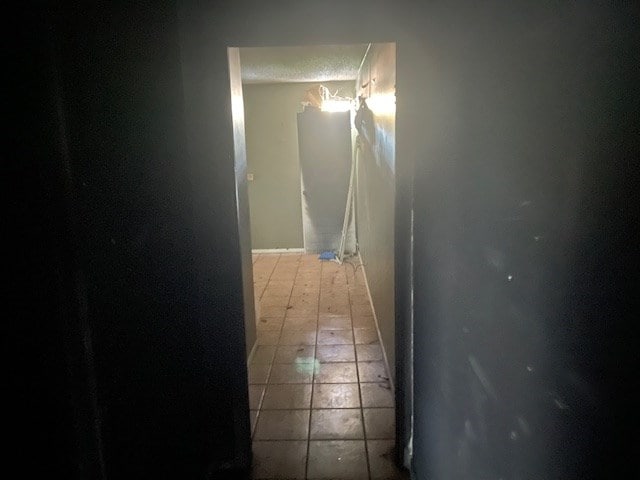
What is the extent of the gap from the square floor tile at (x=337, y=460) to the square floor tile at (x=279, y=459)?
5 cm

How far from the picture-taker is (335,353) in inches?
136

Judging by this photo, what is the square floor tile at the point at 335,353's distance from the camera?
11.0ft

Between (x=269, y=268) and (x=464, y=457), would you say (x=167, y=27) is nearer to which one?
(x=464, y=457)

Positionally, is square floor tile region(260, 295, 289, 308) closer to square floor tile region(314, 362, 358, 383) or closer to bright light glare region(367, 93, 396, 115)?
square floor tile region(314, 362, 358, 383)

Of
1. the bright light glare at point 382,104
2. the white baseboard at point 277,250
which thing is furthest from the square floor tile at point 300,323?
the white baseboard at point 277,250

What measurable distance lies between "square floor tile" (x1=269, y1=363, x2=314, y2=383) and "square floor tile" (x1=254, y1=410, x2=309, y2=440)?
1.17 feet

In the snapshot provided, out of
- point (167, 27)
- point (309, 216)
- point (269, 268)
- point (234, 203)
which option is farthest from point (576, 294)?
point (309, 216)

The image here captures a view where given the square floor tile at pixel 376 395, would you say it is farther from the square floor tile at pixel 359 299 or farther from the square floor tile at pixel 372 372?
the square floor tile at pixel 359 299

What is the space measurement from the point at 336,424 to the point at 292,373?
66cm

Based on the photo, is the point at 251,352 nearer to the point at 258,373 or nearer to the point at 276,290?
the point at 258,373

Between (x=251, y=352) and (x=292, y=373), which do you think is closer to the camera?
(x=292, y=373)

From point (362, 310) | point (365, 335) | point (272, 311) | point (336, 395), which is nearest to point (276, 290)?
point (272, 311)

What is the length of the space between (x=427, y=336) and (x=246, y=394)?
0.86 meters

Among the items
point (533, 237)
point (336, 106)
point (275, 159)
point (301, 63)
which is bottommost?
point (533, 237)
